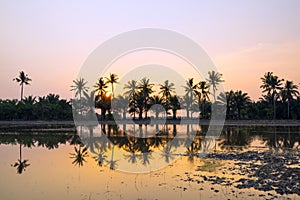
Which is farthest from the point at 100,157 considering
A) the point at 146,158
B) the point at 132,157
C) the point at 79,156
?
the point at 146,158

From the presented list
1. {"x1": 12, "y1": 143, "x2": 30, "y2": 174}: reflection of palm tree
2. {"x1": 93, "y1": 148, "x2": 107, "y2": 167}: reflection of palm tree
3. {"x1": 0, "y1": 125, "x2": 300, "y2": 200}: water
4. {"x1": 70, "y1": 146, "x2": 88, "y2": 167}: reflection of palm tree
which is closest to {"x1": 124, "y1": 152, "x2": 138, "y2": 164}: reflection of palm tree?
{"x1": 0, "y1": 125, "x2": 300, "y2": 200}: water

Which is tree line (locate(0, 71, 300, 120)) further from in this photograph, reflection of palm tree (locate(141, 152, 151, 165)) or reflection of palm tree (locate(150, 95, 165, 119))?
reflection of palm tree (locate(141, 152, 151, 165))

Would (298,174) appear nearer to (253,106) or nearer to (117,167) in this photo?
(117,167)

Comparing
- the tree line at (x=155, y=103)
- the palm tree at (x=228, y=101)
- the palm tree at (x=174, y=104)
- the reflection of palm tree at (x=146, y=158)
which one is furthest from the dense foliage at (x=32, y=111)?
the reflection of palm tree at (x=146, y=158)

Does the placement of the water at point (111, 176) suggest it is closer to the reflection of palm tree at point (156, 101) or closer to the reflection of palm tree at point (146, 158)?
the reflection of palm tree at point (146, 158)

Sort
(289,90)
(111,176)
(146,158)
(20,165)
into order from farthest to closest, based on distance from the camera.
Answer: (289,90)
(146,158)
(20,165)
(111,176)

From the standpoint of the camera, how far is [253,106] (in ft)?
226

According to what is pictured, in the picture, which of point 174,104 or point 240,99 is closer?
point 240,99

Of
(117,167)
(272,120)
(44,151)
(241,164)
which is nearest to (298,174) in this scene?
(241,164)

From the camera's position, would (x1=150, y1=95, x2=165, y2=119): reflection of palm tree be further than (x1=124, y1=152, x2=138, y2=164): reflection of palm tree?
Yes

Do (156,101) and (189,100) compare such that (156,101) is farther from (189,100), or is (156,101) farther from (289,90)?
(289,90)

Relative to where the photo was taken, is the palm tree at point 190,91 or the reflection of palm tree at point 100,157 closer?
the reflection of palm tree at point 100,157

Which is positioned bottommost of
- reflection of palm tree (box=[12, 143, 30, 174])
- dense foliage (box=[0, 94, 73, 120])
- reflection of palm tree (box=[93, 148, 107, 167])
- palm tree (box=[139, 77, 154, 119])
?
reflection of palm tree (box=[12, 143, 30, 174])

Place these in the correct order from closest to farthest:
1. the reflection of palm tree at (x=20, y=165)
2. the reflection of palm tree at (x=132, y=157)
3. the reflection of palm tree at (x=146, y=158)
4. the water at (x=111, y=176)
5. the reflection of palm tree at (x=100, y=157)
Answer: the water at (x=111, y=176)
the reflection of palm tree at (x=20, y=165)
the reflection of palm tree at (x=146, y=158)
the reflection of palm tree at (x=100, y=157)
the reflection of palm tree at (x=132, y=157)
